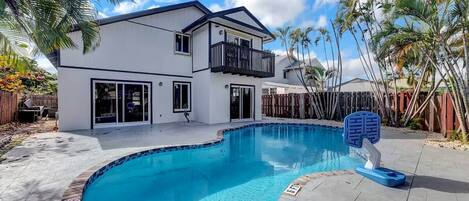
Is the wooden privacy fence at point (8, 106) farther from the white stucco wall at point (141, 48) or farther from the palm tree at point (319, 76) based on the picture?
the palm tree at point (319, 76)

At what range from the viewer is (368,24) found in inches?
527

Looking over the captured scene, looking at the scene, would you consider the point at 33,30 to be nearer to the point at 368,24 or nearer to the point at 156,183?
the point at 156,183

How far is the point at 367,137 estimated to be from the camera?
5109 mm

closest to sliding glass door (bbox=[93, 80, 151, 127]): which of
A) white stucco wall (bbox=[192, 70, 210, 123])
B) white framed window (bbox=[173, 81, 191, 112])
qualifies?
white framed window (bbox=[173, 81, 191, 112])

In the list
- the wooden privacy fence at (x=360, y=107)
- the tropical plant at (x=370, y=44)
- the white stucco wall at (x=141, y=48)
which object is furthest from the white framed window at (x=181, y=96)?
the tropical plant at (x=370, y=44)

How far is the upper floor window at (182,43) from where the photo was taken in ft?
51.1

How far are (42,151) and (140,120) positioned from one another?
6.73 meters

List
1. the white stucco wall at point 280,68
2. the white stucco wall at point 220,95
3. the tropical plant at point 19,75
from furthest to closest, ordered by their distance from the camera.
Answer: the white stucco wall at point 280,68, the white stucco wall at point 220,95, the tropical plant at point 19,75

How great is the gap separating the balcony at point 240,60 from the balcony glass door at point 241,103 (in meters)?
1.17

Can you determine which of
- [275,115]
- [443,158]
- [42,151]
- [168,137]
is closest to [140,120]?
[168,137]

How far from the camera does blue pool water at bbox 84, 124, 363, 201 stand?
5.17m

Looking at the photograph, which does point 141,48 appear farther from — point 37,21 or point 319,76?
point 319,76

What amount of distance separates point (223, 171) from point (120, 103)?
878 cm

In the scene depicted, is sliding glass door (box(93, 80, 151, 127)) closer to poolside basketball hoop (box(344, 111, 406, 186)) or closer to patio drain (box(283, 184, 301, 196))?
patio drain (box(283, 184, 301, 196))
